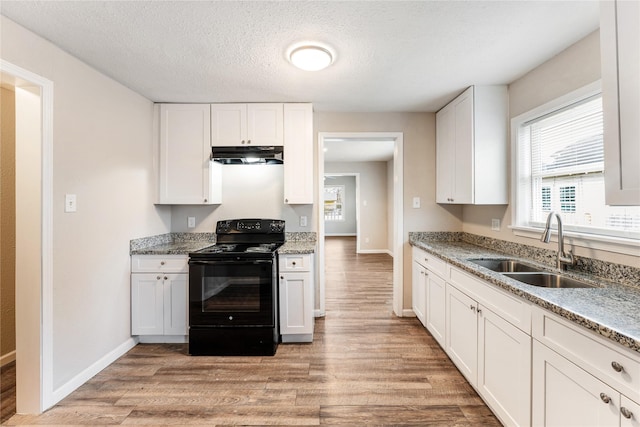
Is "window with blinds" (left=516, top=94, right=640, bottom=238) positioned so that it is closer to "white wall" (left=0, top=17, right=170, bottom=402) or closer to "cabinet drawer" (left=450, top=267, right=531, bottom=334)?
"cabinet drawer" (left=450, top=267, right=531, bottom=334)

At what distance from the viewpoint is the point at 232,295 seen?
248 cm

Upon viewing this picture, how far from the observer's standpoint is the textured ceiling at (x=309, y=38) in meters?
1.53

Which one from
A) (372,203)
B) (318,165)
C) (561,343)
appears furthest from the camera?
(372,203)

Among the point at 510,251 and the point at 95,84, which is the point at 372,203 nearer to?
the point at 510,251

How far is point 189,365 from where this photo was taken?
7.61ft

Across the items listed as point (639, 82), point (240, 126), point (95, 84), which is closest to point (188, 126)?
point (240, 126)

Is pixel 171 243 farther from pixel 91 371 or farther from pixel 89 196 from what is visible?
pixel 91 371

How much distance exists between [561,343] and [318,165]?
248 centimetres

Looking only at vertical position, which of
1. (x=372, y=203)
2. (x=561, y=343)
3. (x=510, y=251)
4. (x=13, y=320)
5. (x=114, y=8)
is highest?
(x=114, y=8)

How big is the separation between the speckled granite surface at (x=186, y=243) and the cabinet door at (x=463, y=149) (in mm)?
1501

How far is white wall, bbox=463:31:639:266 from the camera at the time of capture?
1702mm

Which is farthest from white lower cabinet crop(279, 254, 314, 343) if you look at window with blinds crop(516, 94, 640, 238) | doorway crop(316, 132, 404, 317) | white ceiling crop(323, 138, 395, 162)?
white ceiling crop(323, 138, 395, 162)

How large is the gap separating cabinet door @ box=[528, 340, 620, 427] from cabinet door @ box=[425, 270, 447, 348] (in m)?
1.03

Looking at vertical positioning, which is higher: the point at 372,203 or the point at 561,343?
the point at 372,203
